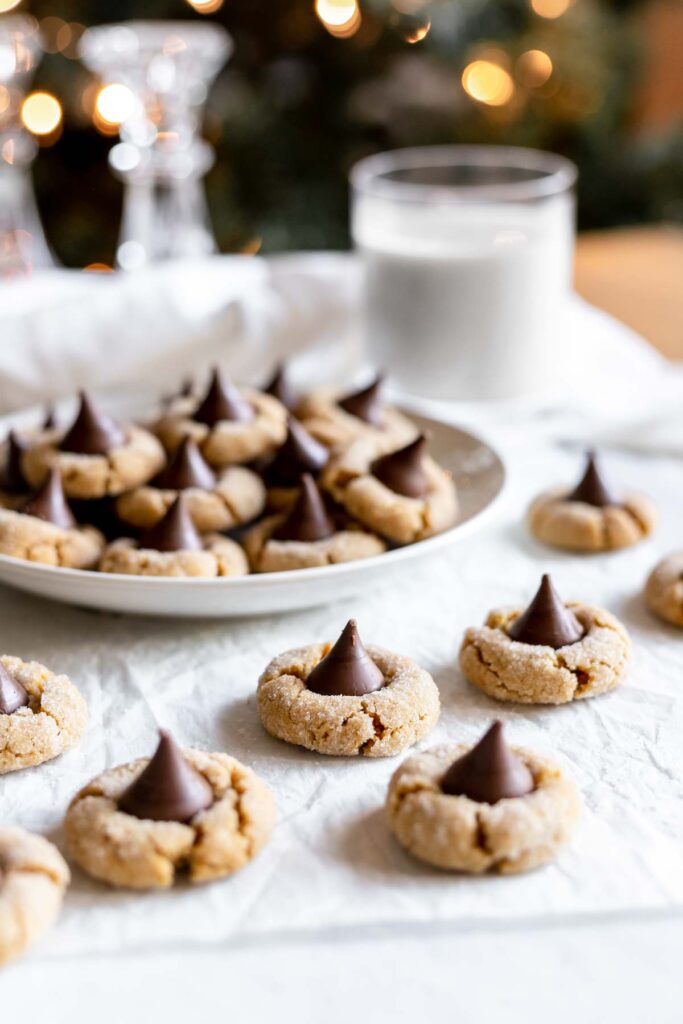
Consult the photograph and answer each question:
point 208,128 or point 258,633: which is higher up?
point 208,128

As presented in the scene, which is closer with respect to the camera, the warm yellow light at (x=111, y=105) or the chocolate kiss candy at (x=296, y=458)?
the chocolate kiss candy at (x=296, y=458)

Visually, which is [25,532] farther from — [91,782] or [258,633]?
[91,782]

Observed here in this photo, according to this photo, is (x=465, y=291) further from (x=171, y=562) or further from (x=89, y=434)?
(x=171, y=562)

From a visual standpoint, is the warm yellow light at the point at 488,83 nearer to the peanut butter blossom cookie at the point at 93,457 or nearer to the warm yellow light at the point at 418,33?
the warm yellow light at the point at 418,33

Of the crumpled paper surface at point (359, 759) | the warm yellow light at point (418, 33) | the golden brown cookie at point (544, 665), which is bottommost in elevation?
the crumpled paper surface at point (359, 759)

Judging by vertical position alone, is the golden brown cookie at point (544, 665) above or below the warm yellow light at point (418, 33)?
below

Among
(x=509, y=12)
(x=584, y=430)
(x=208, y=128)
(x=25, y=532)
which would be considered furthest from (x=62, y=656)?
(x=509, y=12)

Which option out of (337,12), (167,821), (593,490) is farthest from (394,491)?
(337,12)

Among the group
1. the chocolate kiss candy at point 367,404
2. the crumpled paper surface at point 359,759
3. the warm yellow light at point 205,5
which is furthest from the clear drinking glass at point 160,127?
the crumpled paper surface at point 359,759
